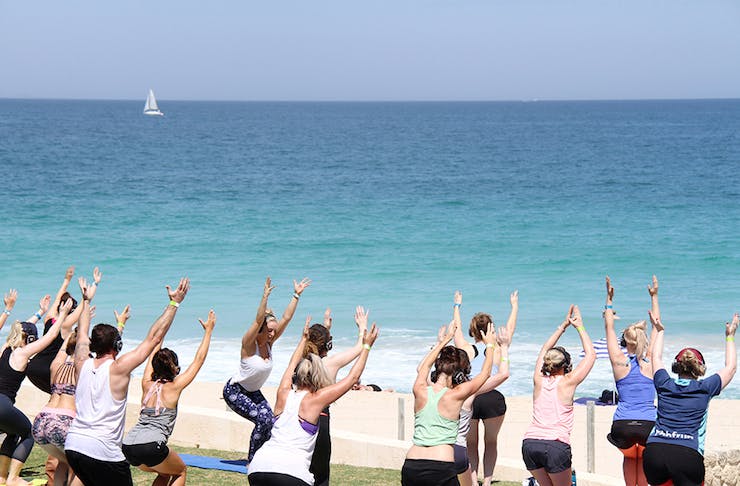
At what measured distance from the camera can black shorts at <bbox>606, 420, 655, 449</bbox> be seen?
26.7 feet

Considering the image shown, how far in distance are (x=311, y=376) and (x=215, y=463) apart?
3.98 m

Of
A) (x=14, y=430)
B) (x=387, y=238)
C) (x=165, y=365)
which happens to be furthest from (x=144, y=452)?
(x=387, y=238)

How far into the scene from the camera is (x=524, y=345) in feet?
71.6

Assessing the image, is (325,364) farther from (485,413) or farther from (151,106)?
(151,106)

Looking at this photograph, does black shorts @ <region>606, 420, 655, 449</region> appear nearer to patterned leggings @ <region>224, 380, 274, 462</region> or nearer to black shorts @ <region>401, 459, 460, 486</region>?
black shorts @ <region>401, 459, 460, 486</region>

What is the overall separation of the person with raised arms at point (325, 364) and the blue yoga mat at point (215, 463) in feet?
8.17

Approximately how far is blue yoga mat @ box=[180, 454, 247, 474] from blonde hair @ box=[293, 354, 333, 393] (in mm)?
3501

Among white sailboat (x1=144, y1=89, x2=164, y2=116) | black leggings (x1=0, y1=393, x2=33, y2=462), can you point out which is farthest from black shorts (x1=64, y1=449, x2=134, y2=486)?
white sailboat (x1=144, y1=89, x2=164, y2=116)

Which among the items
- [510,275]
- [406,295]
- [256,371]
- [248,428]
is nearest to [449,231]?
[510,275]

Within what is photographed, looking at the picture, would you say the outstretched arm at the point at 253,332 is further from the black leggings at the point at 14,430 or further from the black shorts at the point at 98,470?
the black leggings at the point at 14,430

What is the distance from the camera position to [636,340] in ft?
27.0

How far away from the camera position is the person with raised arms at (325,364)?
7.31 meters

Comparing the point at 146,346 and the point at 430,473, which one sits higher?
the point at 146,346

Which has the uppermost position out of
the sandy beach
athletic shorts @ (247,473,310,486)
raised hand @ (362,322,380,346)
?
raised hand @ (362,322,380,346)
